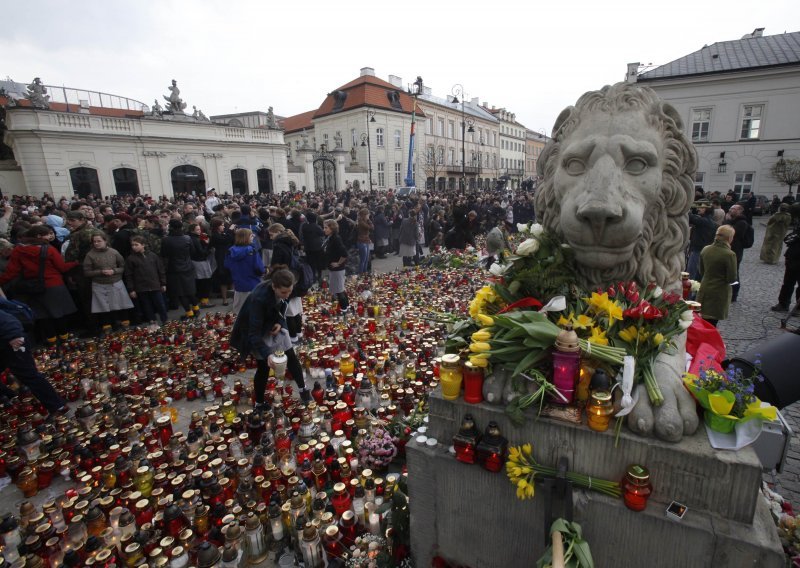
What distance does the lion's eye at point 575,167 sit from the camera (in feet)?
7.09

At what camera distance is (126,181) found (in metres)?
26.0

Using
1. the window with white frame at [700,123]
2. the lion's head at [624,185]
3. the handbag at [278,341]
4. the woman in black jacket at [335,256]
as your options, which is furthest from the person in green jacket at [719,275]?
the window with white frame at [700,123]

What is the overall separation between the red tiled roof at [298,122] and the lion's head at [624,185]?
53.6 metres

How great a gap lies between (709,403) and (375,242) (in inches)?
468

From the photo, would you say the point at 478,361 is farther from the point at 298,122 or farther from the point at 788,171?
the point at 298,122

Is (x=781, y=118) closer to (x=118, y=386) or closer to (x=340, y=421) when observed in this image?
(x=340, y=421)

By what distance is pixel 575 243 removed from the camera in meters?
2.12

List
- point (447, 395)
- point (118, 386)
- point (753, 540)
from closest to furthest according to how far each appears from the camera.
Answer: point (753, 540), point (447, 395), point (118, 386)

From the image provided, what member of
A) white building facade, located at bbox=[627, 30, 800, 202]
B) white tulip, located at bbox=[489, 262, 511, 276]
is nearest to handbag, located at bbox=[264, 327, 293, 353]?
white tulip, located at bbox=[489, 262, 511, 276]

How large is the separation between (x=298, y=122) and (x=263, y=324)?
56801 mm

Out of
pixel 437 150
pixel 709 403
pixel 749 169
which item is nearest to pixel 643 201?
pixel 709 403

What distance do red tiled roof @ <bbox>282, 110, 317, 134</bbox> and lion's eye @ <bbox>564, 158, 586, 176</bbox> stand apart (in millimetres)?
53661

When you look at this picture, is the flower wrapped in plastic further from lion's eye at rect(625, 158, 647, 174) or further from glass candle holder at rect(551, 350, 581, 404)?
lion's eye at rect(625, 158, 647, 174)

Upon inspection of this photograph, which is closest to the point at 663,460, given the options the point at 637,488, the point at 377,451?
the point at 637,488
